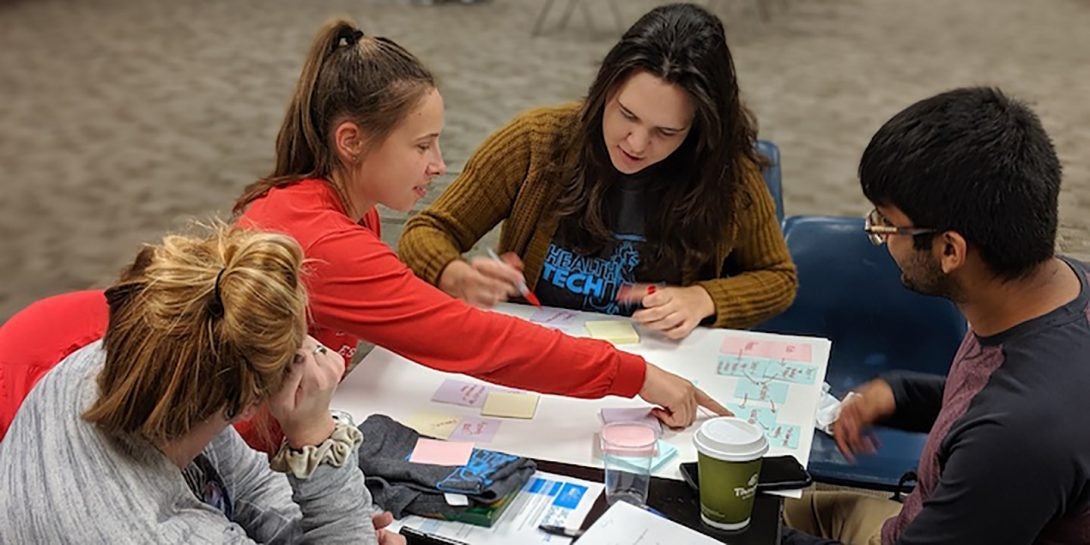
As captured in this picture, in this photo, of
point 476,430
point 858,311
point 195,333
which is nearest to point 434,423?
point 476,430

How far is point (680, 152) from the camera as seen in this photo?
226 centimetres

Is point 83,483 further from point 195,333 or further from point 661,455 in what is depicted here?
point 661,455

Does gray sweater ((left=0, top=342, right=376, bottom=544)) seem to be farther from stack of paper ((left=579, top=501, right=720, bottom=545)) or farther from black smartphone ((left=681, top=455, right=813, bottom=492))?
black smartphone ((left=681, top=455, right=813, bottom=492))

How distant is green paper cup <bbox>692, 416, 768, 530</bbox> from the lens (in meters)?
1.42

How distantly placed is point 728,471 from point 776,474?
0.16m

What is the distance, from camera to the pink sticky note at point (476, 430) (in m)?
1.71

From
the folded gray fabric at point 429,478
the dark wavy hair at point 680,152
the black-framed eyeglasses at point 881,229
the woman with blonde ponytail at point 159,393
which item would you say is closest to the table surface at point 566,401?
the folded gray fabric at point 429,478

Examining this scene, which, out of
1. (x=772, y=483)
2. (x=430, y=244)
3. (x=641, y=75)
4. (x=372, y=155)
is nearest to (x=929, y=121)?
(x=772, y=483)

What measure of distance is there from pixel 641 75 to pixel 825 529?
3.34 ft

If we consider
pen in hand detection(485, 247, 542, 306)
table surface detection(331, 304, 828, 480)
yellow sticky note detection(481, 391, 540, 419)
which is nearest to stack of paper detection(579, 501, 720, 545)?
table surface detection(331, 304, 828, 480)

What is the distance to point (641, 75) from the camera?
6.86ft

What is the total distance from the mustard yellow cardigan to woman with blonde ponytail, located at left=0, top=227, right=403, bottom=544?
104 cm

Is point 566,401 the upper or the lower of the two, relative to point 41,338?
lower

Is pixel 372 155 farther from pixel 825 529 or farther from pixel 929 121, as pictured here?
pixel 825 529
